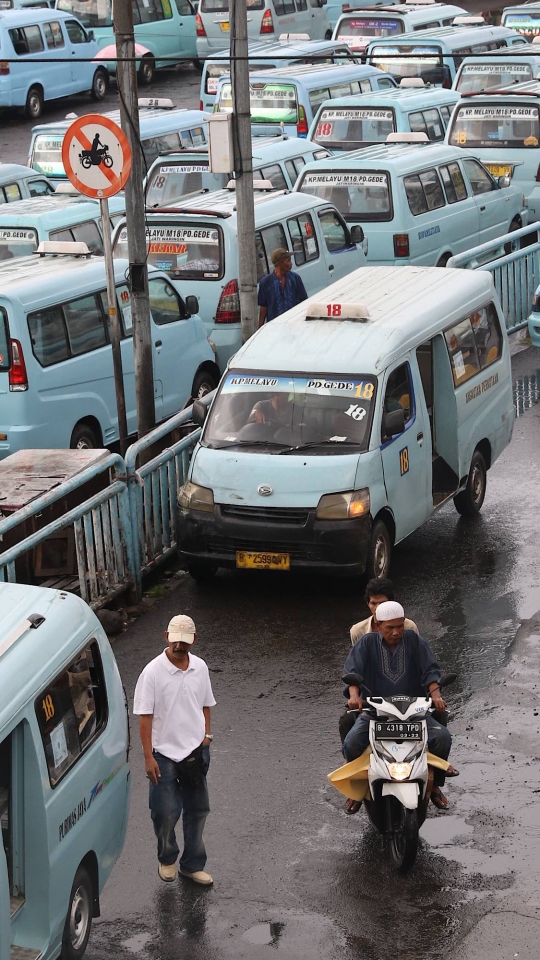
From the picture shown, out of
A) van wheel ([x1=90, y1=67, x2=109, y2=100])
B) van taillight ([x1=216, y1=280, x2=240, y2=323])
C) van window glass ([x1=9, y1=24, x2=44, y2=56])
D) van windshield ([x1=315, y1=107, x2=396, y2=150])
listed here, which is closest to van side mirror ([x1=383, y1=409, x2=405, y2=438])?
van taillight ([x1=216, y1=280, x2=240, y2=323])

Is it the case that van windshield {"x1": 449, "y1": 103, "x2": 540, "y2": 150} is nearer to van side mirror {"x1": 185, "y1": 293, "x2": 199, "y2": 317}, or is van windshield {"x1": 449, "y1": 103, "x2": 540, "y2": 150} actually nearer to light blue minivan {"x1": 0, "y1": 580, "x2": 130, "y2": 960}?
van side mirror {"x1": 185, "y1": 293, "x2": 199, "y2": 317}

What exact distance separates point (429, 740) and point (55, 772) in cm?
209

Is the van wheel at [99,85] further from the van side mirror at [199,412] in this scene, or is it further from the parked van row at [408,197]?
the van side mirror at [199,412]

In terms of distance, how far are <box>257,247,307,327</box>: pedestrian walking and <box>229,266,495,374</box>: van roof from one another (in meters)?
2.23

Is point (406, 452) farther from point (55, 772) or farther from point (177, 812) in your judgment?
point (55, 772)

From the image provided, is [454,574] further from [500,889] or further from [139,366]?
[500,889]

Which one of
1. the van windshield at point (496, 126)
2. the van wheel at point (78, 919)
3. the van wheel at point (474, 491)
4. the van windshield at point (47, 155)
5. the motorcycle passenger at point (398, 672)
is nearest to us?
the van wheel at point (78, 919)

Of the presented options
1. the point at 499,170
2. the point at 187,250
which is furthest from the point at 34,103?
the point at 187,250

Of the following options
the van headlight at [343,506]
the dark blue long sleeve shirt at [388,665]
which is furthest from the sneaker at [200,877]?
the van headlight at [343,506]

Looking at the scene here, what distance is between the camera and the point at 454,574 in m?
11.7

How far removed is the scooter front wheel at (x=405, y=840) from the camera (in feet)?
23.9

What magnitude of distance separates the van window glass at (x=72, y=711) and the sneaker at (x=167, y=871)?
2.96 feet

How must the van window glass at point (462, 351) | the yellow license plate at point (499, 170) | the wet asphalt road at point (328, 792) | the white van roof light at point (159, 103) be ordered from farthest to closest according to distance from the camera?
the white van roof light at point (159, 103)
the yellow license plate at point (499, 170)
the van window glass at point (462, 351)
the wet asphalt road at point (328, 792)

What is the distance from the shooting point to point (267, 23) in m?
34.3
